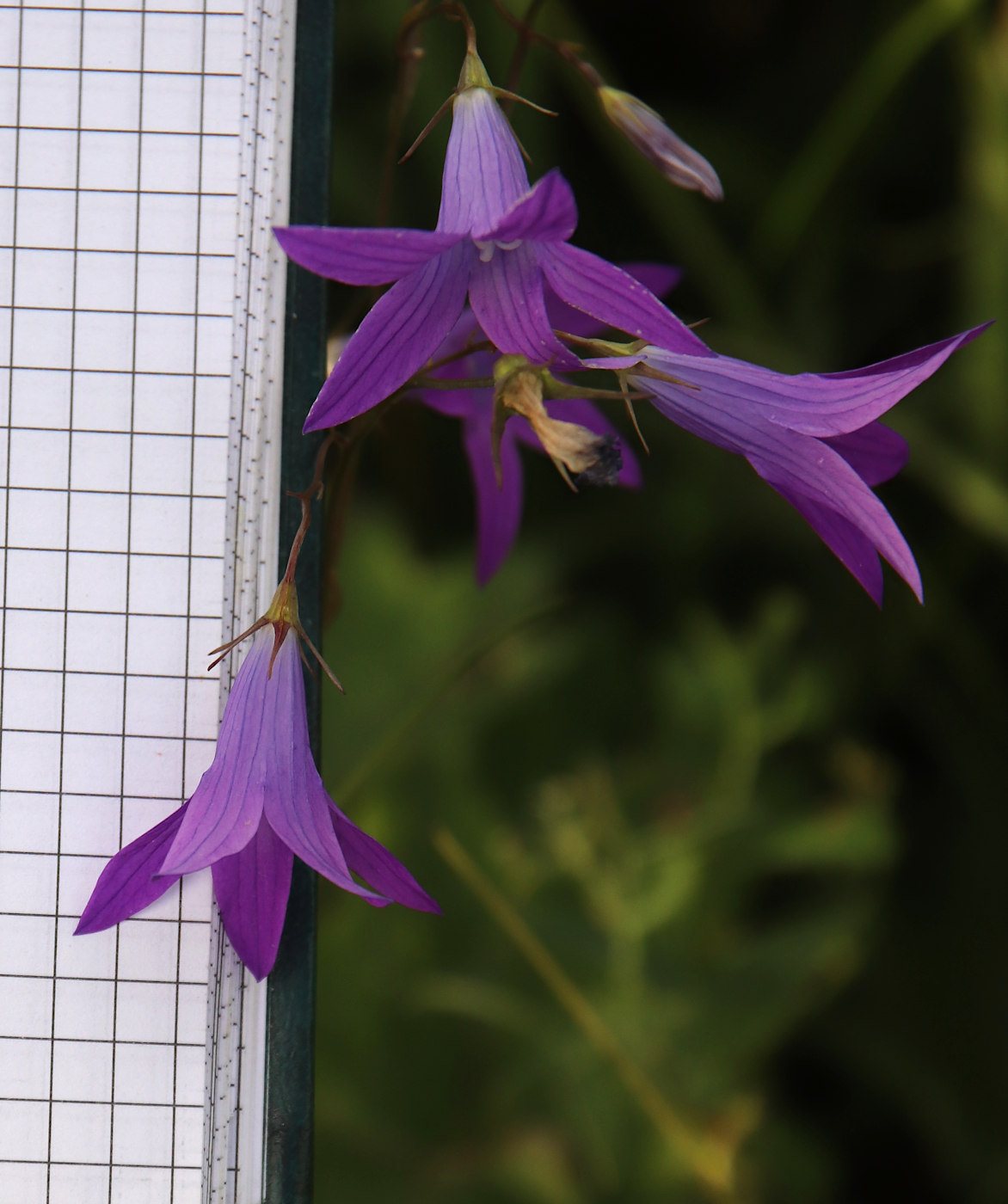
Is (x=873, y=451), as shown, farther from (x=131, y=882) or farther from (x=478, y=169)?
(x=131, y=882)

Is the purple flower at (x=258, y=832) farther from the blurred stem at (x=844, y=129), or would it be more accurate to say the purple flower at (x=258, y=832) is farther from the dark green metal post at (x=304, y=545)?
the blurred stem at (x=844, y=129)

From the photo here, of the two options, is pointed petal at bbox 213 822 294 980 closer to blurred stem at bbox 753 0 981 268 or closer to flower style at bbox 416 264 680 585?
flower style at bbox 416 264 680 585

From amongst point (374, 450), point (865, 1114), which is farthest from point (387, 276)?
point (865, 1114)

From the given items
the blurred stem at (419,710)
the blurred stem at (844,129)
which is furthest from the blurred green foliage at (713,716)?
the blurred stem at (419,710)

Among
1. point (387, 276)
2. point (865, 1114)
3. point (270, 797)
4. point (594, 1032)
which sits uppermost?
point (387, 276)

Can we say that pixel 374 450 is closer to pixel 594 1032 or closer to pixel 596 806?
pixel 596 806

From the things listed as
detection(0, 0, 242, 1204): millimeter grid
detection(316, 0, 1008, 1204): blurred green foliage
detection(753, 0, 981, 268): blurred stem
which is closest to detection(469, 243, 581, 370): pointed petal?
detection(0, 0, 242, 1204): millimeter grid
